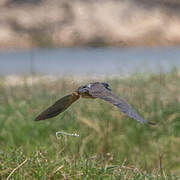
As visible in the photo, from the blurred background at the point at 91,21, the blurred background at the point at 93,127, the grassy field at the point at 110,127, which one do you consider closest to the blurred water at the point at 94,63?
the blurred background at the point at 93,127

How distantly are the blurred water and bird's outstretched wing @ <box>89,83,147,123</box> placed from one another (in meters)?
3.91

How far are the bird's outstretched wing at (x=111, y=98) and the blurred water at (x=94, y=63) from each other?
3910mm

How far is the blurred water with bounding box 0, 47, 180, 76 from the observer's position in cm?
713

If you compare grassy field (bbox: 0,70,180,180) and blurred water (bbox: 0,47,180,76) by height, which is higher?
blurred water (bbox: 0,47,180,76)

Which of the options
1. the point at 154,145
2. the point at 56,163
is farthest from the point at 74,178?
the point at 154,145

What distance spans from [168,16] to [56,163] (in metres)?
21.9

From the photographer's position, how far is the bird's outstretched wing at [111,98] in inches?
70.9

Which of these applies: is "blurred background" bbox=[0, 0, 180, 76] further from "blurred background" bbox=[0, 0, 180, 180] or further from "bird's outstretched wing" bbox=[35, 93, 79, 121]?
"bird's outstretched wing" bbox=[35, 93, 79, 121]

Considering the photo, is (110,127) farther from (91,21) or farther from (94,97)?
(91,21)

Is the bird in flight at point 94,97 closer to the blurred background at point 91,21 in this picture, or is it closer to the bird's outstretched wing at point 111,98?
the bird's outstretched wing at point 111,98

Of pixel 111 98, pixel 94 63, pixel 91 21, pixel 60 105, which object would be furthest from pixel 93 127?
pixel 91 21

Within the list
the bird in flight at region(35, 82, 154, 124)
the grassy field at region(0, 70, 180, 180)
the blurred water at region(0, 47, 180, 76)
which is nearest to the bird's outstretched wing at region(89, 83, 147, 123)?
the bird in flight at region(35, 82, 154, 124)

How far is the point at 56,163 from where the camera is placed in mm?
2449

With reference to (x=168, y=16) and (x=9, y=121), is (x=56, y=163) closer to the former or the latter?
(x=9, y=121)
